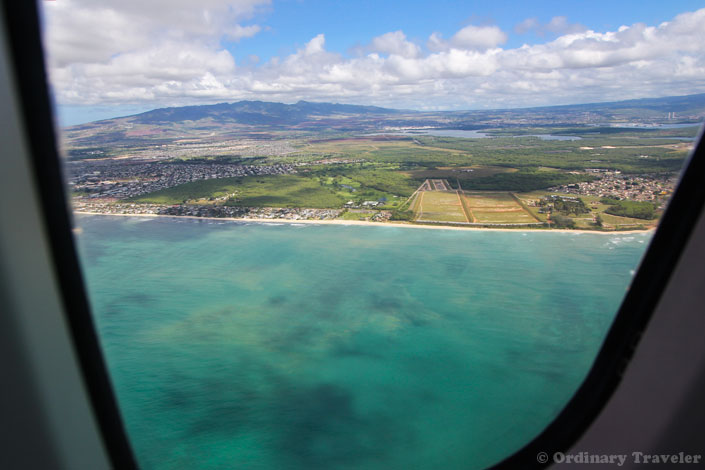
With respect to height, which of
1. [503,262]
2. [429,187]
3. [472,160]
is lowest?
[503,262]

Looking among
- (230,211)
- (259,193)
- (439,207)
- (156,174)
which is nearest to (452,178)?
(439,207)

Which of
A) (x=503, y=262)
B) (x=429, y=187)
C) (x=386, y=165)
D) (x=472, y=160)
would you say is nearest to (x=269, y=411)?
(x=503, y=262)

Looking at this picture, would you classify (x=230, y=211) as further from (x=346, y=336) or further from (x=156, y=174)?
(x=346, y=336)

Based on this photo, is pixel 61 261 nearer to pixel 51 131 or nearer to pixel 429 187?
pixel 51 131

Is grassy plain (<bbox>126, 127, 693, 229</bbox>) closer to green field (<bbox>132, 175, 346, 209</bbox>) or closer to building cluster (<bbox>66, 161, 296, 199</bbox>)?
green field (<bbox>132, 175, 346, 209</bbox>)

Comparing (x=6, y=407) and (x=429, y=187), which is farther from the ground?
(x=6, y=407)
